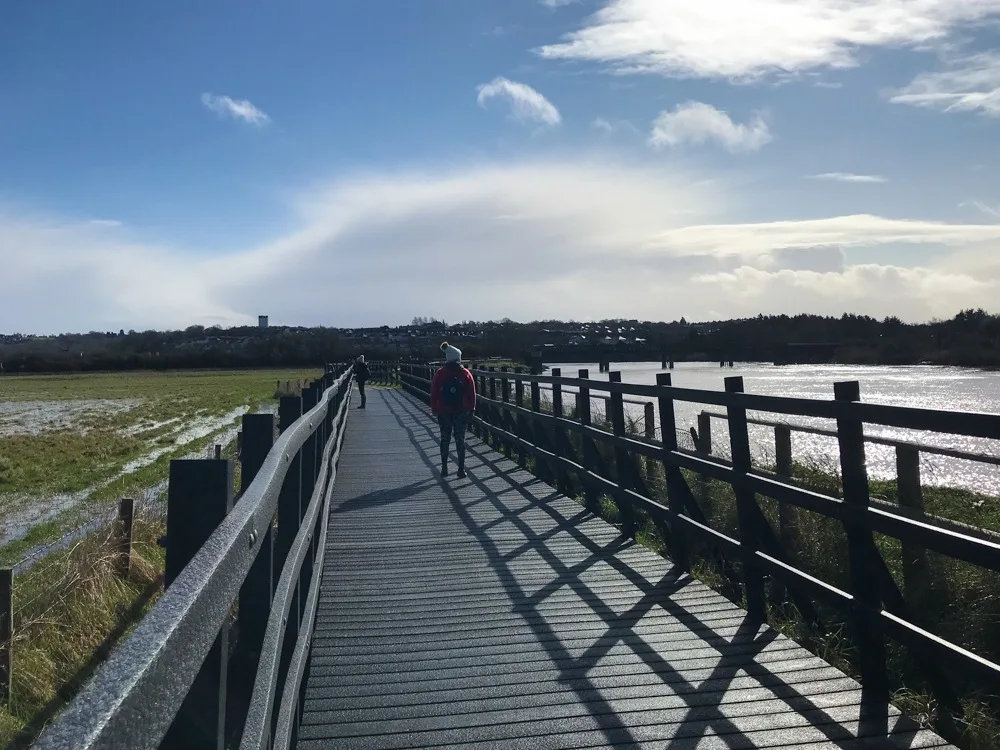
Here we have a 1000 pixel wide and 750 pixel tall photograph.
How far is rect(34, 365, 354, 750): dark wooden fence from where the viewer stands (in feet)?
3.60

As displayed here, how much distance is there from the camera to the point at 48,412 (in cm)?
5119

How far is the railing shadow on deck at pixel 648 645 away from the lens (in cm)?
397

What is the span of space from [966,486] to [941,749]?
24.2 ft

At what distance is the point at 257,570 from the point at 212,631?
1.68 metres

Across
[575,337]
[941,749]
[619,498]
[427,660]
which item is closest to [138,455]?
[619,498]

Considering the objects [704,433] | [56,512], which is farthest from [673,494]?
[56,512]

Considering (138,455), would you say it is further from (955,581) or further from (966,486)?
(955,581)

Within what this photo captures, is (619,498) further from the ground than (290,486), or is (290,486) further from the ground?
(290,486)

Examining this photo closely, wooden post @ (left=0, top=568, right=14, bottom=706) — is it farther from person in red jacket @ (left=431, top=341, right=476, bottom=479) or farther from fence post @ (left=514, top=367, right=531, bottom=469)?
fence post @ (left=514, top=367, right=531, bottom=469)

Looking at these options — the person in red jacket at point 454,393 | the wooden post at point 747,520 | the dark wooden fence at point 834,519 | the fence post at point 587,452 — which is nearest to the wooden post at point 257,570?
the dark wooden fence at point 834,519

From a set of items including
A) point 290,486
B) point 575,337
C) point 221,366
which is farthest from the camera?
point 221,366

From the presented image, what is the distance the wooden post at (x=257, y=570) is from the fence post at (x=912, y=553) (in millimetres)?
3647

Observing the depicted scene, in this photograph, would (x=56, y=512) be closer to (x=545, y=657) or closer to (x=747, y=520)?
(x=545, y=657)

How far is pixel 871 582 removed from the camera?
431cm
